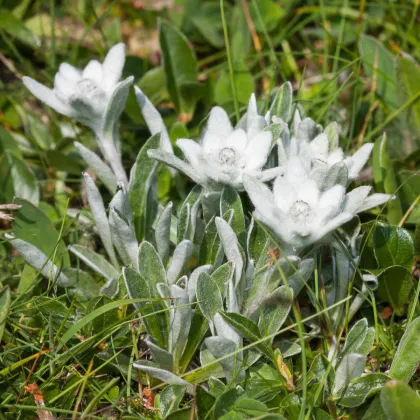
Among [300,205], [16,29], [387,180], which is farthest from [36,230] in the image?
[16,29]

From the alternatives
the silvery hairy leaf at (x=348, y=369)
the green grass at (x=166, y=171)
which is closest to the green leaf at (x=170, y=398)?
the green grass at (x=166, y=171)

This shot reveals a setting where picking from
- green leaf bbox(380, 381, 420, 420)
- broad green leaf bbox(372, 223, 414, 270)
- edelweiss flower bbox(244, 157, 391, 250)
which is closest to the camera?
green leaf bbox(380, 381, 420, 420)

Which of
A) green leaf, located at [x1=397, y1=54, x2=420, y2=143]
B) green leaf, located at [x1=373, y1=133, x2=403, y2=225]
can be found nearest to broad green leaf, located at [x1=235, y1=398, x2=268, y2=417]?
green leaf, located at [x1=373, y1=133, x2=403, y2=225]

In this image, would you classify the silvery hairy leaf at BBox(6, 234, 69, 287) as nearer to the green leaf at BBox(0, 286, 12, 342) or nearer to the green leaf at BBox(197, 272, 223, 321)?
the green leaf at BBox(0, 286, 12, 342)

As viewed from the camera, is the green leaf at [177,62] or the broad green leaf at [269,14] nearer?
the green leaf at [177,62]

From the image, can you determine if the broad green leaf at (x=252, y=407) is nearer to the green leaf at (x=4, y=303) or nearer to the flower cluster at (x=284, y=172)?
the flower cluster at (x=284, y=172)

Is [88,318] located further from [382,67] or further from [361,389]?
[382,67]
